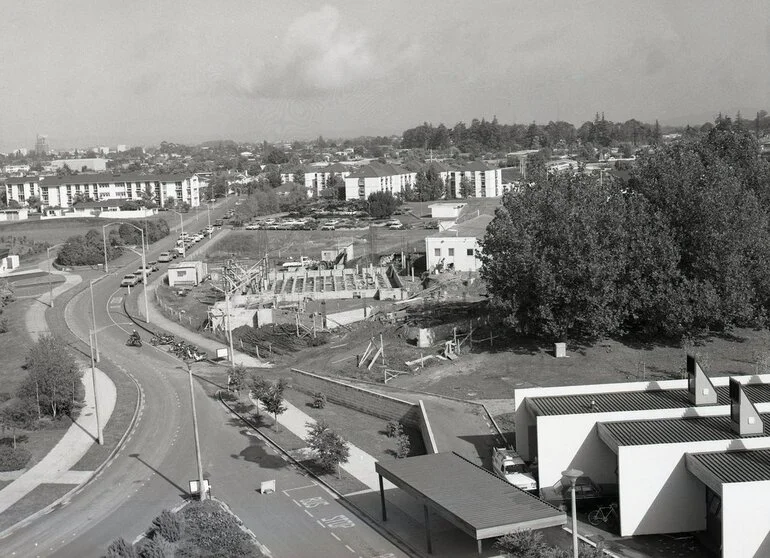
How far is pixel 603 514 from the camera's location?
848 inches

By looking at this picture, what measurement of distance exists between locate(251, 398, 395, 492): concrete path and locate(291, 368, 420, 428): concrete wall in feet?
5.10

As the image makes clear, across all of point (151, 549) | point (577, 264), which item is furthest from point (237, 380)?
point (151, 549)

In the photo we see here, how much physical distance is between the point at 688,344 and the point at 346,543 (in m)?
20.3

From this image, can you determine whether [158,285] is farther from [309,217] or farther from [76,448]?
[309,217]

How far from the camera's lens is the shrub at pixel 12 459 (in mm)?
27000

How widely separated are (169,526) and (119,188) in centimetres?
11765

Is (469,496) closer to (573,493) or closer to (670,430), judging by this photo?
(573,493)

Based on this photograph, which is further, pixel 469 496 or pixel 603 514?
pixel 603 514

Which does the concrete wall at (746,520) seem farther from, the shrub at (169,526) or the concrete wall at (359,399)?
the concrete wall at (359,399)

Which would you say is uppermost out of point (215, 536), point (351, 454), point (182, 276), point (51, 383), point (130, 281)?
point (182, 276)

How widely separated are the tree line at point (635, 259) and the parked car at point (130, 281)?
3421cm

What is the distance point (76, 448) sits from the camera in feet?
96.3

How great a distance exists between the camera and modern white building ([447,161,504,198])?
122750mm

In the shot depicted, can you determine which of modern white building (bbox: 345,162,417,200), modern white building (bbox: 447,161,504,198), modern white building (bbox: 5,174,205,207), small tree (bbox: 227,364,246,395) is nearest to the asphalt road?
small tree (bbox: 227,364,246,395)
